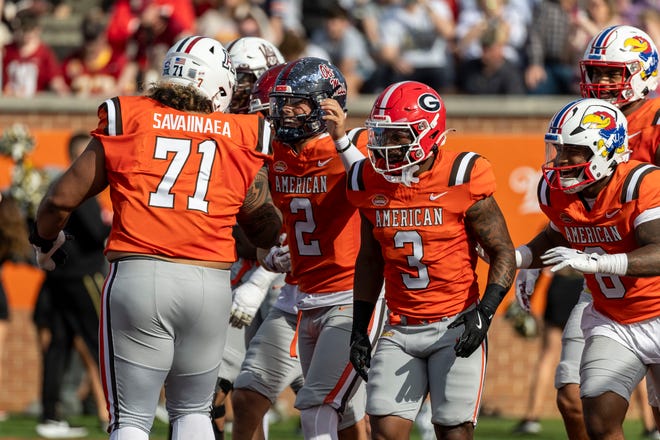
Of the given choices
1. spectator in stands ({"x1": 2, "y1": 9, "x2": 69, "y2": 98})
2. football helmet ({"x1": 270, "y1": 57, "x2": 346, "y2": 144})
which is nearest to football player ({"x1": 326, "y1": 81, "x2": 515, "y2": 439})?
football helmet ({"x1": 270, "y1": 57, "x2": 346, "y2": 144})

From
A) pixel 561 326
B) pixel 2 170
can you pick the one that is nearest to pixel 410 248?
pixel 561 326

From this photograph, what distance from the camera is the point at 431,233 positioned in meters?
6.16

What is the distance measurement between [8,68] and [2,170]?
1.57 m

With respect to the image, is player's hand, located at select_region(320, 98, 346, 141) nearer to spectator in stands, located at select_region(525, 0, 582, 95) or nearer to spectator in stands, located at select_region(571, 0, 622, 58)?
spectator in stands, located at select_region(571, 0, 622, 58)

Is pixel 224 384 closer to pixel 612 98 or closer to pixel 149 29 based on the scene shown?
pixel 612 98

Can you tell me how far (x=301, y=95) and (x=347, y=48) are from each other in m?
6.85

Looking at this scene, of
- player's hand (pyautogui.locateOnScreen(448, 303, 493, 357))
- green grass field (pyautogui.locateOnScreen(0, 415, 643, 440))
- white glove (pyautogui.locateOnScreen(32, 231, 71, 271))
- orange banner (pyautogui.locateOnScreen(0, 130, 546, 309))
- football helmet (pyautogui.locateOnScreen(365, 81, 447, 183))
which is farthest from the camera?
orange banner (pyautogui.locateOnScreen(0, 130, 546, 309))

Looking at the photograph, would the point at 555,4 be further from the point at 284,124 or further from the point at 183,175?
the point at 183,175

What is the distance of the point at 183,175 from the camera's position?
5723 mm

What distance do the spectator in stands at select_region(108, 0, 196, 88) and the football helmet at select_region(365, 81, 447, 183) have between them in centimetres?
701

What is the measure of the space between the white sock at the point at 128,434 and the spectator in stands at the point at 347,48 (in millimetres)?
7967

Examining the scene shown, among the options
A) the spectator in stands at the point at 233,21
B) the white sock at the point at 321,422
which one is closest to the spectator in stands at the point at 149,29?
the spectator in stands at the point at 233,21

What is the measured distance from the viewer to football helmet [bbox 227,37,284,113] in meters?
7.72

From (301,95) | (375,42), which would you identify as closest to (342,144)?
(301,95)
